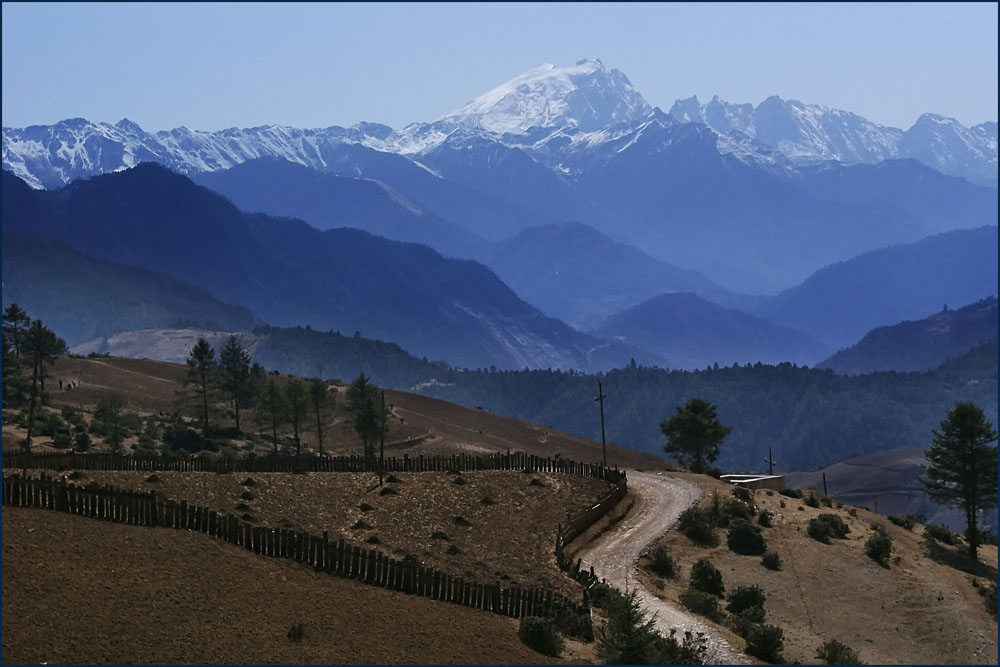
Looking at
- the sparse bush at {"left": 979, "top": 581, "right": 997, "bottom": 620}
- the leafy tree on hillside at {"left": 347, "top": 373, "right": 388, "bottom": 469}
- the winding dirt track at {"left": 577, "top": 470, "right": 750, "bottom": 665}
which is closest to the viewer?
the winding dirt track at {"left": 577, "top": 470, "right": 750, "bottom": 665}

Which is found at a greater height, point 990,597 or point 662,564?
point 662,564

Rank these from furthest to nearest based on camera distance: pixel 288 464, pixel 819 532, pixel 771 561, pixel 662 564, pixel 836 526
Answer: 1. pixel 836 526
2. pixel 819 532
3. pixel 288 464
4. pixel 771 561
5. pixel 662 564

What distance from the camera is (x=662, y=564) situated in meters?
48.8

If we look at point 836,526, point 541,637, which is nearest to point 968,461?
point 836,526

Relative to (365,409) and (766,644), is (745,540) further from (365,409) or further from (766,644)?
(365,409)

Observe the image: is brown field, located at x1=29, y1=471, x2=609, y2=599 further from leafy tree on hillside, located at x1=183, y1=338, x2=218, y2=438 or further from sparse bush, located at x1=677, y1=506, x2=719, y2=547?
leafy tree on hillside, located at x1=183, y1=338, x2=218, y2=438

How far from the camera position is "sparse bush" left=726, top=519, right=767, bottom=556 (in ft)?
178

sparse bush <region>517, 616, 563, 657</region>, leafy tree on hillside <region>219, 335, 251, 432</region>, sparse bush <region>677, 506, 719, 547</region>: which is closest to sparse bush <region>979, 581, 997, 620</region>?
sparse bush <region>677, 506, 719, 547</region>

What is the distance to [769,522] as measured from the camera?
5941 centimetres

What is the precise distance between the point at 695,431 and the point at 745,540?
35016 millimetres

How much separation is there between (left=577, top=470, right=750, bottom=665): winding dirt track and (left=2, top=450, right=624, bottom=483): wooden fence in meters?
3.18

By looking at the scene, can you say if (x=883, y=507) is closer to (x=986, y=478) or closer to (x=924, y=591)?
(x=986, y=478)

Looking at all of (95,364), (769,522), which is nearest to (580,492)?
(769,522)

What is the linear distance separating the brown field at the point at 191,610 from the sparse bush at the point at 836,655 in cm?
1024
